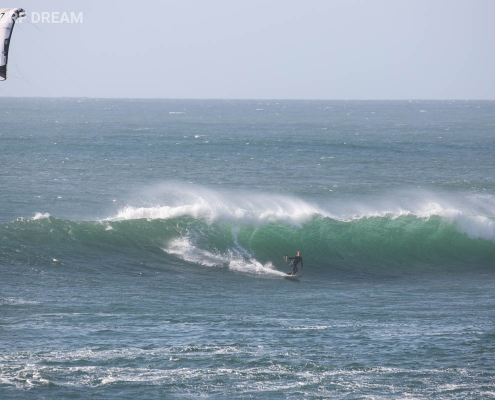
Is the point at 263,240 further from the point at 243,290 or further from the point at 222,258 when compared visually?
the point at 243,290

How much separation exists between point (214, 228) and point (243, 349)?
480 inches

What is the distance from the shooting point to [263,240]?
27578 mm

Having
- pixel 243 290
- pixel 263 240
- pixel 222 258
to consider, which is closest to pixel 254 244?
pixel 263 240

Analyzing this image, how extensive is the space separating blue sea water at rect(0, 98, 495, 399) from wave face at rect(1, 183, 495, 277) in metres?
0.08

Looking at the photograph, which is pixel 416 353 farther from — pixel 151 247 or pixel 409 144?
pixel 409 144

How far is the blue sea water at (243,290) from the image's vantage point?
1452cm

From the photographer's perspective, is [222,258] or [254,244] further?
[254,244]

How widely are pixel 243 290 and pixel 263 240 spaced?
6.04 meters

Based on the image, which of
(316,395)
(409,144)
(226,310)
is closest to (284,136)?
(409,144)

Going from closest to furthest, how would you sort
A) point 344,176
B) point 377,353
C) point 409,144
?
1. point 377,353
2. point 344,176
3. point 409,144

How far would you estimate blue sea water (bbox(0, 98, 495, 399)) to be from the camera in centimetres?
1452

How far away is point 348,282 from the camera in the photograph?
23516mm

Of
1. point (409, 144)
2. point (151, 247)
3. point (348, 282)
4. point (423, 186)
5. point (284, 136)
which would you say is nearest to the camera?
point (348, 282)

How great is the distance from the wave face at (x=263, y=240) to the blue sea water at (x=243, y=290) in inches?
3.1
